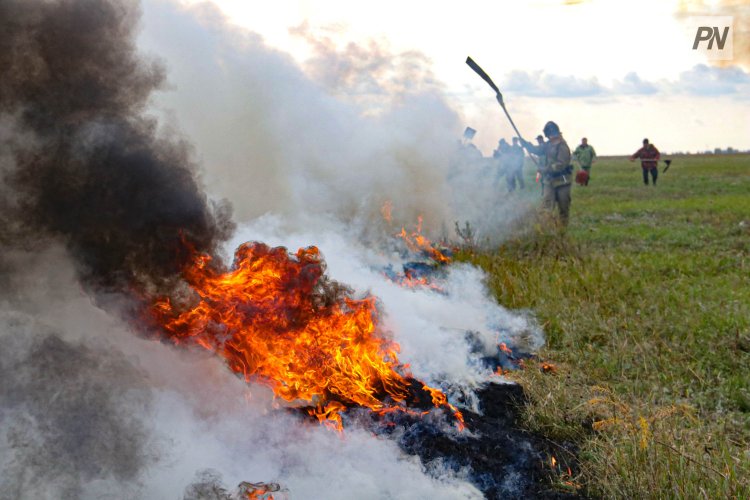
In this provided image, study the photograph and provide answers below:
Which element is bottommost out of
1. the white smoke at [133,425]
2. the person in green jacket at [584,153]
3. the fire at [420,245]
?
the white smoke at [133,425]

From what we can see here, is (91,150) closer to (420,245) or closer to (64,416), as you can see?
(64,416)

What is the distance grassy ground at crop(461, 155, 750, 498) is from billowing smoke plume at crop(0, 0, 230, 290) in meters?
2.91

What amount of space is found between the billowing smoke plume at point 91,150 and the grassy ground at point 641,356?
2.91 meters

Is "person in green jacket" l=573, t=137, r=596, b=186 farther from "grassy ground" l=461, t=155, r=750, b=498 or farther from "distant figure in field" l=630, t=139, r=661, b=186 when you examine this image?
"grassy ground" l=461, t=155, r=750, b=498

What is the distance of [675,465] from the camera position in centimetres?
357

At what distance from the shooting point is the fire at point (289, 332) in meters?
4.43

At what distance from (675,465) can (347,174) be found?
6.82 m

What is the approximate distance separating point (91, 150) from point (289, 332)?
1.73 meters

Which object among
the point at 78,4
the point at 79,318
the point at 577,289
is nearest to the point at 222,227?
the point at 79,318

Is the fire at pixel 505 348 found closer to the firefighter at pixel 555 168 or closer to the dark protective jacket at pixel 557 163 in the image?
the firefighter at pixel 555 168

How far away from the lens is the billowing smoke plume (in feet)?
13.3

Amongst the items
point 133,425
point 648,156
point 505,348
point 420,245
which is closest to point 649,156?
point 648,156

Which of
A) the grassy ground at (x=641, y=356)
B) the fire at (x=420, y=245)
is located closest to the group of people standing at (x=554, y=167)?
the grassy ground at (x=641, y=356)

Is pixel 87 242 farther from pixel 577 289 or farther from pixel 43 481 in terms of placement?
pixel 577 289
